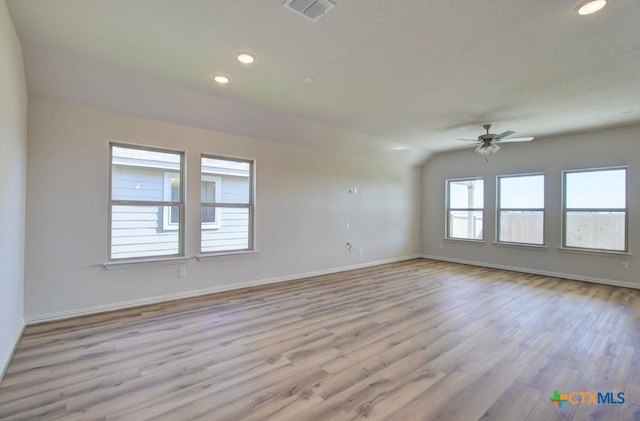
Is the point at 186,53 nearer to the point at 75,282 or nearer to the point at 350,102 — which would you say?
the point at 350,102

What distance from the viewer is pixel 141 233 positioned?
3938 mm

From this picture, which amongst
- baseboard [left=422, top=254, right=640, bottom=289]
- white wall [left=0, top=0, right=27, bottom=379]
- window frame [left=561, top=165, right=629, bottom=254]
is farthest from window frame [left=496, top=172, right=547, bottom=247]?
white wall [left=0, top=0, right=27, bottom=379]

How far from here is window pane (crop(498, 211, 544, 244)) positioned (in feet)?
19.8

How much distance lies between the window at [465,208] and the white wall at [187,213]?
186cm

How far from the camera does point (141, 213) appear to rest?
393cm

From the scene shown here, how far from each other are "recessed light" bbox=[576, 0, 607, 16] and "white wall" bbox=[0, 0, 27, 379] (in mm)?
3972

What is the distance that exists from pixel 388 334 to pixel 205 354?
173cm

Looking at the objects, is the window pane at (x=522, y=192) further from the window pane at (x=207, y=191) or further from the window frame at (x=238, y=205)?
the window pane at (x=207, y=191)

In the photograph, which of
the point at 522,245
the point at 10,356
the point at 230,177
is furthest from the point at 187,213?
the point at 522,245

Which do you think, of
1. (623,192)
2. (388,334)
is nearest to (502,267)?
(623,192)

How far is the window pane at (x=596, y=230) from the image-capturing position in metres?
5.17

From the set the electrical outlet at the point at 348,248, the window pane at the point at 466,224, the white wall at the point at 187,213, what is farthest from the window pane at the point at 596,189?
the electrical outlet at the point at 348,248

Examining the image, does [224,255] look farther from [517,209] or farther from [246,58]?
[517,209]

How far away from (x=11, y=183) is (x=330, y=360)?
9.89 ft
